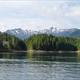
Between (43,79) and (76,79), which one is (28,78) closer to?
(43,79)

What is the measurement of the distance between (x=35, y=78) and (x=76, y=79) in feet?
20.6

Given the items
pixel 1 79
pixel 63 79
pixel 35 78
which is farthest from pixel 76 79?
pixel 1 79

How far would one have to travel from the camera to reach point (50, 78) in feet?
185

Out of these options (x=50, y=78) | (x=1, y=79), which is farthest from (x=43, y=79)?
(x=1, y=79)

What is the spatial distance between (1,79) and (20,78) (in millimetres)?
3274

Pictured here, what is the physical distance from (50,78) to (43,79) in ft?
5.68

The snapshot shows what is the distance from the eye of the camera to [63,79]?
5534 centimetres

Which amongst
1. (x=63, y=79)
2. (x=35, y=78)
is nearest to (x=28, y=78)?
(x=35, y=78)

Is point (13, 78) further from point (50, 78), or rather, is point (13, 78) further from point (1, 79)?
point (50, 78)

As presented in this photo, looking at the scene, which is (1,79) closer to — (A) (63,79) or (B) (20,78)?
(B) (20,78)

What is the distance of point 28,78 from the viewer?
56.4 m

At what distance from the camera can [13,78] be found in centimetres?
5631

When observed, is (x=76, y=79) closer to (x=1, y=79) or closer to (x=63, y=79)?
(x=63, y=79)

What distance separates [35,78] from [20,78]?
2.32 m
